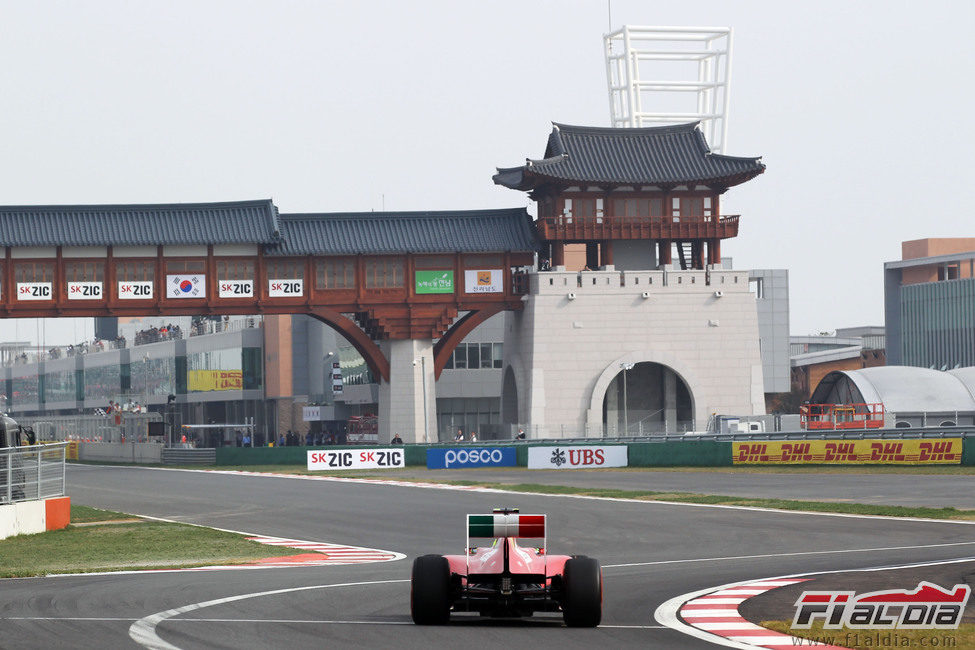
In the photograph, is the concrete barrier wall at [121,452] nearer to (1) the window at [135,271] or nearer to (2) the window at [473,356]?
(1) the window at [135,271]

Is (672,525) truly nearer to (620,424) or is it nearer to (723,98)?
(620,424)

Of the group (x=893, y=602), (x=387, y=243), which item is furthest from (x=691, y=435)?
(x=893, y=602)

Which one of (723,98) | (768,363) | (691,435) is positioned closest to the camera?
(691,435)

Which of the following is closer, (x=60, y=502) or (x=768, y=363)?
(x=60, y=502)

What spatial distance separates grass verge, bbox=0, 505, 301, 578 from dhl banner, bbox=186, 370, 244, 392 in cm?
8700

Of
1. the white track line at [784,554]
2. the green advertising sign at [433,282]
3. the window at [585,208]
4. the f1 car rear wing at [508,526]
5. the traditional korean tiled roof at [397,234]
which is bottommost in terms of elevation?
the white track line at [784,554]

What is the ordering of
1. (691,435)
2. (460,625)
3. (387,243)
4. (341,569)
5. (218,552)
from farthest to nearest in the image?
(387,243) → (691,435) → (218,552) → (341,569) → (460,625)

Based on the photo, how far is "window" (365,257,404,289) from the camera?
76.7 m

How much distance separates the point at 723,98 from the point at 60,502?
2939 inches

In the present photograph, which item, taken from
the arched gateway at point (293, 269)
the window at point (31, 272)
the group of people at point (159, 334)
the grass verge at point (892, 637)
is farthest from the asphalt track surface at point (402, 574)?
the group of people at point (159, 334)

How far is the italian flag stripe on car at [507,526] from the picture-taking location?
14836mm

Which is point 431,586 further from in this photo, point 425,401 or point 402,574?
point 425,401

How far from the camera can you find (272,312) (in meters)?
76.6

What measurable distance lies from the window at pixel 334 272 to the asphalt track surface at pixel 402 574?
32.6 m
